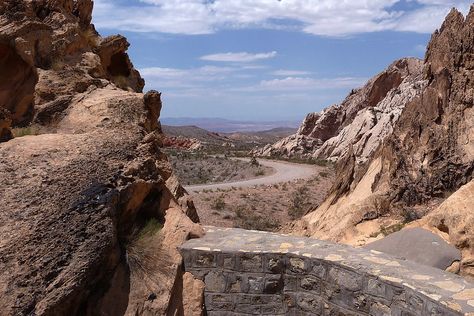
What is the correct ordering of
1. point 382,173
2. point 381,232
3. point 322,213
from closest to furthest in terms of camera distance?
point 381,232 < point 382,173 < point 322,213

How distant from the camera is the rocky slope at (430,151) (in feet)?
26.7

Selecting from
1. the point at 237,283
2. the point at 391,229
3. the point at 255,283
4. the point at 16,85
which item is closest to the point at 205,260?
the point at 237,283

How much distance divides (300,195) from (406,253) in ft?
51.2

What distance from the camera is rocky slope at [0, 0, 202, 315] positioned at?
158 inches

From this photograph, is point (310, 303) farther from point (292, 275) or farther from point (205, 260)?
point (205, 260)

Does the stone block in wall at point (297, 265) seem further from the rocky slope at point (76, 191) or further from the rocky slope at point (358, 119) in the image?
the rocky slope at point (358, 119)

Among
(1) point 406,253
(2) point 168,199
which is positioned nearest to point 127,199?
(2) point 168,199

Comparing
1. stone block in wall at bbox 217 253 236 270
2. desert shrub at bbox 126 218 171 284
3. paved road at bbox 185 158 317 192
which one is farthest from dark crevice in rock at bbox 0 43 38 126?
paved road at bbox 185 158 317 192

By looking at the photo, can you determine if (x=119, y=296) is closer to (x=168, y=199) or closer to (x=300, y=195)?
(x=168, y=199)

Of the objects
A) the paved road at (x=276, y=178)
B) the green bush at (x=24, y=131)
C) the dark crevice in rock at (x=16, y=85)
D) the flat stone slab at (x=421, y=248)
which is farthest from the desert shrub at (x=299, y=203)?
the green bush at (x=24, y=131)

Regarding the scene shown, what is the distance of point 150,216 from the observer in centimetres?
549

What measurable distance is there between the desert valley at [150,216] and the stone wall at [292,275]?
1cm

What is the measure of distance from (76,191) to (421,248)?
3914 mm

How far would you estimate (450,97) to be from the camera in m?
8.83
